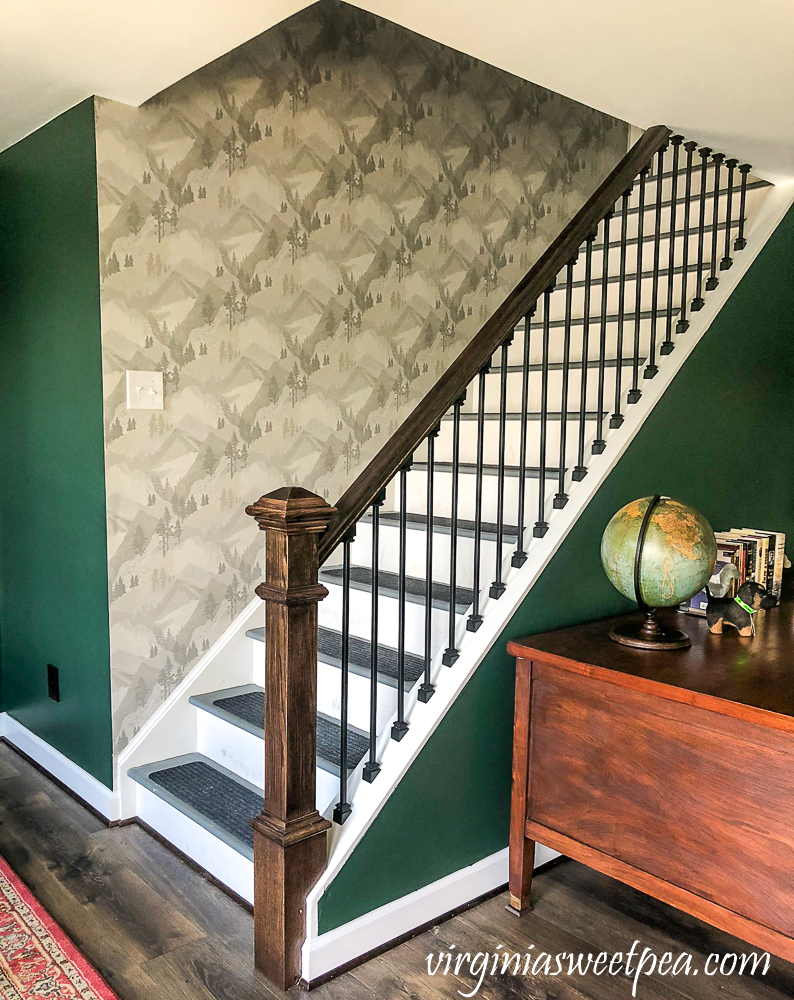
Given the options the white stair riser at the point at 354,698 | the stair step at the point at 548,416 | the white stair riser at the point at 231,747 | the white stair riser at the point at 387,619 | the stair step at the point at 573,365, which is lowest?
the white stair riser at the point at 231,747

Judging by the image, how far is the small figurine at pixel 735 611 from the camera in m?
2.23

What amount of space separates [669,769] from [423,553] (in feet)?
3.92

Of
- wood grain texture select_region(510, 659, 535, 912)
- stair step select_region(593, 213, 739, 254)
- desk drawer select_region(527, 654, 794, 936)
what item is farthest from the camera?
stair step select_region(593, 213, 739, 254)

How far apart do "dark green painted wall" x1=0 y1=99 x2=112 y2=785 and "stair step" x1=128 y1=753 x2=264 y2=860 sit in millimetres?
192

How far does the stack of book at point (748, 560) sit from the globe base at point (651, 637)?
1.02ft

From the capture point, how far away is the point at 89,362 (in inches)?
104

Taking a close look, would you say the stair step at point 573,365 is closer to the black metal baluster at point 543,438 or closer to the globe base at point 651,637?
the black metal baluster at point 543,438

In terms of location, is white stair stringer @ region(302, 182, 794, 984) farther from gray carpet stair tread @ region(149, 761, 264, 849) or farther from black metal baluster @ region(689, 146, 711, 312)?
gray carpet stair tread @ region(149, 761, 264, 849)

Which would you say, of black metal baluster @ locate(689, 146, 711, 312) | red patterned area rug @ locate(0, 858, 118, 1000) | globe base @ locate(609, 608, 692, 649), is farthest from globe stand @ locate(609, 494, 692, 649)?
red patterned area rug @ locate(0, 858, 118, 1000)

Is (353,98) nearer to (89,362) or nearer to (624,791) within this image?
(89,362)

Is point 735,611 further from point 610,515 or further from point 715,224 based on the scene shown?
point 715,224

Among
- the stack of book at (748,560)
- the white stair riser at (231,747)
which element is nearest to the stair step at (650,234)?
the stack of book at (748,560)

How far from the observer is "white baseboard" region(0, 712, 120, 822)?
108 inches

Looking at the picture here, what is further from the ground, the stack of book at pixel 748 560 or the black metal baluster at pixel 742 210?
the black metal baluster at pixel 742 210
